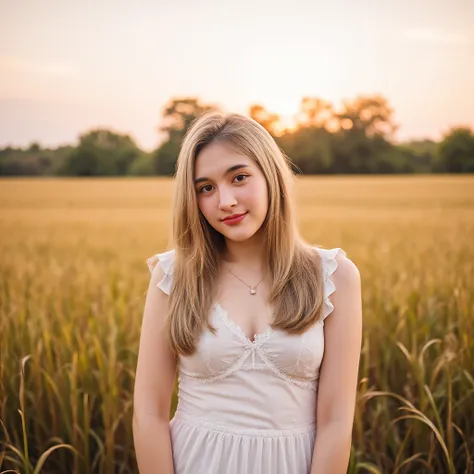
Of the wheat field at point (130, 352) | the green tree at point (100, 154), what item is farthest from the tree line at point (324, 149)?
the wheat field at point (130, 352)

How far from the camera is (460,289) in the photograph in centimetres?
247

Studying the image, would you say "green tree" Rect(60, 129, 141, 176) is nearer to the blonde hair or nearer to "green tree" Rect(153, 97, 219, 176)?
"green tree" Rect(153, 97, 219, 176)

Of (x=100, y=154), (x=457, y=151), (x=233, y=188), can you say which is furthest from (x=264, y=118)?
(x=100, y=154)

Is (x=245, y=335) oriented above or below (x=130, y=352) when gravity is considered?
above

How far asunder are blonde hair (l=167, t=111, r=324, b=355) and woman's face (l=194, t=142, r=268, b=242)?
0.03 metres

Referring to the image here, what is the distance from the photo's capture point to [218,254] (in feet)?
4.96

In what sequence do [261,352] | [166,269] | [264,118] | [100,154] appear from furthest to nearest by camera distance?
[100,154] < [264,118] < [166,269] < [261,352]

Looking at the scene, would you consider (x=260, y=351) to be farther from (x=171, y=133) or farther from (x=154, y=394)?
(x=171, y=133)

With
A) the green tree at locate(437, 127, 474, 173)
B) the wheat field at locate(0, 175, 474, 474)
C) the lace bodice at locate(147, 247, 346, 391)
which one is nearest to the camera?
the lace bodice at locate(147, 247, 346, 391)

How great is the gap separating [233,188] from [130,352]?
141 centimetres

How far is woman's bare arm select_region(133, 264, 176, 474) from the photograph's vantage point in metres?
1.40

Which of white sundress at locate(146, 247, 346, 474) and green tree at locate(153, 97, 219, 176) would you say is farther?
green tree at locate(153, 97, 219, 176)

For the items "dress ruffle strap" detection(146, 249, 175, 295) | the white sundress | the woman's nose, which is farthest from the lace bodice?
the woman's nose

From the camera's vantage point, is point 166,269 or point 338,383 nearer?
point 338,383
